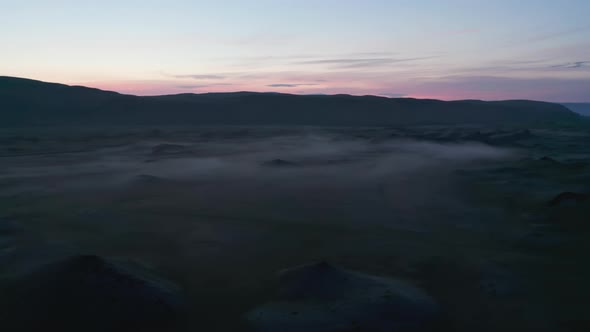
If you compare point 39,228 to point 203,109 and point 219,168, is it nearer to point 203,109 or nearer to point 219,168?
point 219,168

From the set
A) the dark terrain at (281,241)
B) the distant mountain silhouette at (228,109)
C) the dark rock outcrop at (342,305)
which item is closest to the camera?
the dark rock outcrop at (342,305)

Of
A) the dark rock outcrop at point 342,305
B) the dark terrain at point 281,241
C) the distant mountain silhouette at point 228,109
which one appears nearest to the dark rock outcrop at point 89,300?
the dark terrain at point 281,241

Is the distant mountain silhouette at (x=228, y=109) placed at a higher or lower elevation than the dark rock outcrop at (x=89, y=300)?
higher

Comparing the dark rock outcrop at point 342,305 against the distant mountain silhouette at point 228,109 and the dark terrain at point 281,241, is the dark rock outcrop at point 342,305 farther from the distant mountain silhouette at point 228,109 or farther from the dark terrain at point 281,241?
the distant mountain silhouette at point 228,109

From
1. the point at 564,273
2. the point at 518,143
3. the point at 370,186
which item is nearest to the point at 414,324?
the point at 564,273

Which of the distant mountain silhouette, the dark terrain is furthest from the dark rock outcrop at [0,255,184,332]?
the distant mountain silhouette

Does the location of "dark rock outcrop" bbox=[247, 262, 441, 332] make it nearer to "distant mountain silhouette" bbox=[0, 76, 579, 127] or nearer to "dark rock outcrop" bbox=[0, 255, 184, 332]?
"dark rock outcrop" bbox=[0, 255, 184, 332]

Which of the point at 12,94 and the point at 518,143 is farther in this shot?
the point at 12,94

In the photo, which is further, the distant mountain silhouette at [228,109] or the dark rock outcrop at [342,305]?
the distant mountain silhouette at [228,109]
